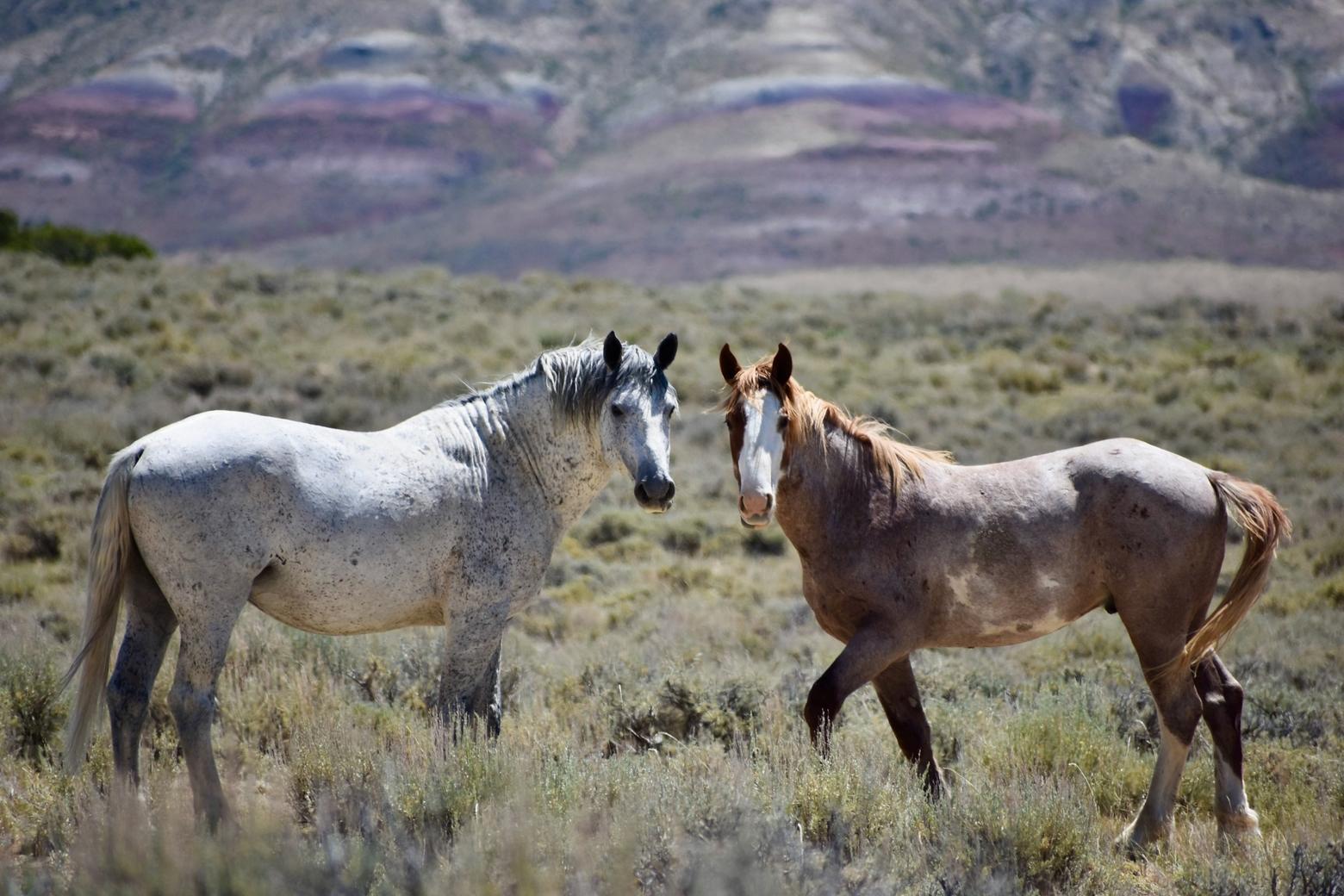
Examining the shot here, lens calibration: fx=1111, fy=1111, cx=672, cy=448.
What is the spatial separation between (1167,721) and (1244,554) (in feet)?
2.82

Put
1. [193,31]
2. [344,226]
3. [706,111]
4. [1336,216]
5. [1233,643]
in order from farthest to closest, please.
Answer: [193,31] < [706,111] < [344,226] < [1336,216] < [1233,643]

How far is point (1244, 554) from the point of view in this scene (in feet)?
16.9

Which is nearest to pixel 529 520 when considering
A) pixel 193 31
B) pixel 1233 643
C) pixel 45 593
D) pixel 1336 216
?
pixel 45 593

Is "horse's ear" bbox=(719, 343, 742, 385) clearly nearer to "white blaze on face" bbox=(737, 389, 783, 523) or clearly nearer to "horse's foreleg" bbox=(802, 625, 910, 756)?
"white blaze on face" bbox=(737, 389, 783, 523)

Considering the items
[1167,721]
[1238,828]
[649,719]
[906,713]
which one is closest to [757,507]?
[906,713]

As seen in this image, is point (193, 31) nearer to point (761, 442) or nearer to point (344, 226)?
point (344, 226)

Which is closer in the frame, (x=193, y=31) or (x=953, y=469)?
(x=953, y=469)

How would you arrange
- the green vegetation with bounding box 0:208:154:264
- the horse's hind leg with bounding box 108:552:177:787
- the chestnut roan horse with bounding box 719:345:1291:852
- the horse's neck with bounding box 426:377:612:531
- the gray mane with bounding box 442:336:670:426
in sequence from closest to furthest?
1. the horse's hind leg with bounding box 108:552:177:787
2. the chestnut roan horse with bounding box 719:345:1291:852
3. the gray mane with bounding box 442:336:670:426
4. the horse's neck with bounding box 426:377:612:531
5. the green vegetation with bounding box 0:208:154:264

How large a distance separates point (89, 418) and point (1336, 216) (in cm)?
6743

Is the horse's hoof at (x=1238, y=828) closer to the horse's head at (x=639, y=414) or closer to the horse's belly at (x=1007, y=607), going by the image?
the horse's belly at (x=1007, y=607)

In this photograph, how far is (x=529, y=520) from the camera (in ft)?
17.6

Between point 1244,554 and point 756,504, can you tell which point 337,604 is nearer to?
point 756,504

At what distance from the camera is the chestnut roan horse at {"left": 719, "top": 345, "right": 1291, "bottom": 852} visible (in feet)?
16.5

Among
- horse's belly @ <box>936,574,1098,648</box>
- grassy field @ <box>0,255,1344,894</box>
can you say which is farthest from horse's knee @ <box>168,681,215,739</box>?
horse's belly @ <box>936,574,1098,648</box>
